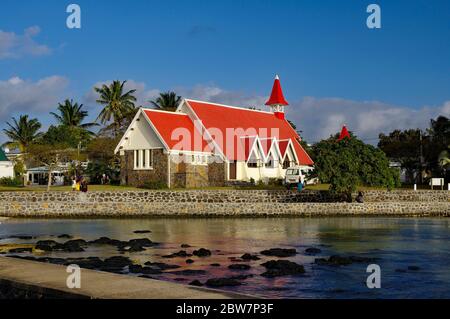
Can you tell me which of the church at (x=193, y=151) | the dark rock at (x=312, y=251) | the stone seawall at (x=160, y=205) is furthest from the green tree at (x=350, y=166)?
the dark rock at (x=312, y=251)

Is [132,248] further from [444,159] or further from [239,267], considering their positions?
[444,159]

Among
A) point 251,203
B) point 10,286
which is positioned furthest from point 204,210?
point 10,286

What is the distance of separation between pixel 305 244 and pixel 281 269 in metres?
8.57

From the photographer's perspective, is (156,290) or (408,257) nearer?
(156,290)

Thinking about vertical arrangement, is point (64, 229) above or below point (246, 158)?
below

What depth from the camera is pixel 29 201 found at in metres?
43.5

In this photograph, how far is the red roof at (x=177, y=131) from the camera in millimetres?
53281

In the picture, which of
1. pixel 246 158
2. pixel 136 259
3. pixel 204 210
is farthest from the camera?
pixel 246 158

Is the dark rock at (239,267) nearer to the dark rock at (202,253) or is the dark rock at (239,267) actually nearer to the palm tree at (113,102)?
the dark rock at (202,253)

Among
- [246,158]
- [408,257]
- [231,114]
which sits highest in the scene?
[231,114]
